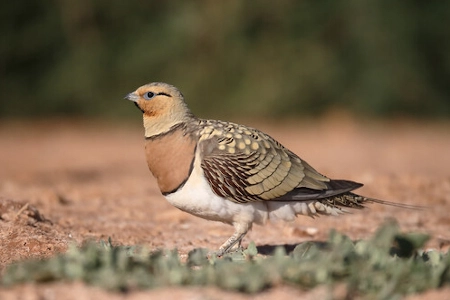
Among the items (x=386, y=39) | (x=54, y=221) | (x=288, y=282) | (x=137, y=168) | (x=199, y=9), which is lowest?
(x=288, y=282)

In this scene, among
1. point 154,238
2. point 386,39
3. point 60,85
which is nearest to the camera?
point 154,238

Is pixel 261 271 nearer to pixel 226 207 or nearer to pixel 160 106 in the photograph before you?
pixel 226 207

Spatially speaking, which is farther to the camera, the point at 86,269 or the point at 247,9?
the point at 247,9

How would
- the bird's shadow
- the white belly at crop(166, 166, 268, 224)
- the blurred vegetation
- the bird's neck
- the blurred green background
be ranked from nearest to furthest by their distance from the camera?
1. the blurred vegetation
2. the white belly at crop(166, 166, 268, 224)
3. the bird's neck
4. the bird's shadow
5. the blurred green background

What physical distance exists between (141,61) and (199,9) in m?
1.41

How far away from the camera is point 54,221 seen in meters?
6.37

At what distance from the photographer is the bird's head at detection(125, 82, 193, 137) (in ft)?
17.8

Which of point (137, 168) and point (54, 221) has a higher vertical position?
point (137, 168)

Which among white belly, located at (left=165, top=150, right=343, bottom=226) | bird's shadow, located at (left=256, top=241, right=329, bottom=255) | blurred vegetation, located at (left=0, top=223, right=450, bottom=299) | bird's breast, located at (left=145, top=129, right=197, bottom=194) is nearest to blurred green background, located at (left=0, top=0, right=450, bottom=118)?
bird's shadow, located at (left=256, top=241, right=329, bottom=255)

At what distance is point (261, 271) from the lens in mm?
3803

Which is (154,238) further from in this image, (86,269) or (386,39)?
(386,39)

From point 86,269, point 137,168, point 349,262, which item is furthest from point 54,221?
point 137,168

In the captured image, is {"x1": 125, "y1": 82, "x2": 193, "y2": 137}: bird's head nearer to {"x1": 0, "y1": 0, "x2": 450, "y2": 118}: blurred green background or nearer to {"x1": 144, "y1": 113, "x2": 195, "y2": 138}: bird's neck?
{"x1": 144, "y1": 113, "x2": 195, "y2": 138}: bird's neck

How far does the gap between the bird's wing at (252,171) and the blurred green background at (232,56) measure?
31.1ft
